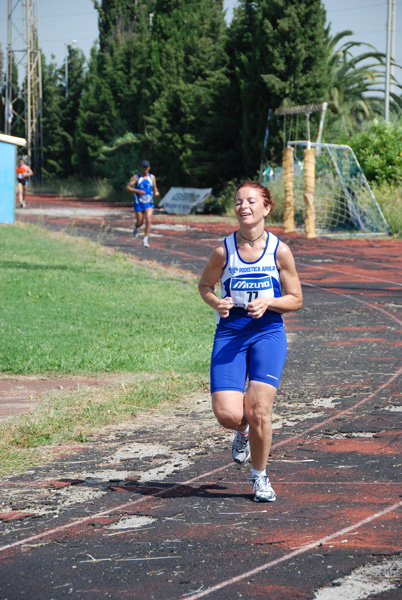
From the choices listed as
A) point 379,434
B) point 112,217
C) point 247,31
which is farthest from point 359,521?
point 247,31

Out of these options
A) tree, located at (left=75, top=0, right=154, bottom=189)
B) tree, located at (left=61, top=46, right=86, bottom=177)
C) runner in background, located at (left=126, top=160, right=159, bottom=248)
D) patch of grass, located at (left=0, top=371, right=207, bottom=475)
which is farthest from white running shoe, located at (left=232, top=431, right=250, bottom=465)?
tree, located at (left=61, top=46, right=86, bottom=177)

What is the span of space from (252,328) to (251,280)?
0.90 ft

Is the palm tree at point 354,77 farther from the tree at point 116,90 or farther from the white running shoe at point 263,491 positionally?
the white running shoe at point 263,491

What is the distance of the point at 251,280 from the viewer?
193 inches

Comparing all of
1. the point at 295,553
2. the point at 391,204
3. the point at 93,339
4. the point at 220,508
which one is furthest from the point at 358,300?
the point at 391,204

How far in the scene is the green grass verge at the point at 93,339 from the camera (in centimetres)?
662

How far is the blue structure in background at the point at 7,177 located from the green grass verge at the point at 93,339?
9839 mm

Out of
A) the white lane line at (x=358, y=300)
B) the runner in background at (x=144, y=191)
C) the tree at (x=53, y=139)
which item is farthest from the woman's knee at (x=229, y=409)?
the tree at (x=53, y=139)

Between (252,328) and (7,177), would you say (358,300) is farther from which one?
(7,177)

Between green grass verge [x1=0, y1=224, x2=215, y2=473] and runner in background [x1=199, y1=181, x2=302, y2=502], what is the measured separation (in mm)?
1612

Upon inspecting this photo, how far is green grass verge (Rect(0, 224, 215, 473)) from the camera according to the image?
662cm

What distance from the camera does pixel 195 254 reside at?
65.9 ft

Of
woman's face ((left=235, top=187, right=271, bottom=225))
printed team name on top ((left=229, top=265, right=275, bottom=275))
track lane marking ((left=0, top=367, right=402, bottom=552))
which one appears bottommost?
track lane marking ((left=0, top=367, right=402, bottom=552))

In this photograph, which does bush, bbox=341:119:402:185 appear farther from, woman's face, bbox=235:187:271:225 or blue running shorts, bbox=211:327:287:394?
blue running shorts, bbox=211:327:287:394
